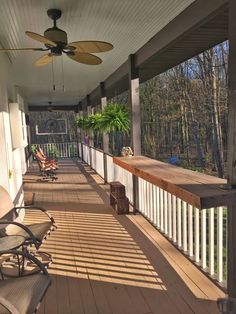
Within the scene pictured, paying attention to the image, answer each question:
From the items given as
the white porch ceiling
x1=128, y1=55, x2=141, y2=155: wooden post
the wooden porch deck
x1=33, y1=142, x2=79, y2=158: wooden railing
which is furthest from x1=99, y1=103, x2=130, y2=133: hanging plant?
x1=33, y1=142, x2=79, y2=158: wooden railing

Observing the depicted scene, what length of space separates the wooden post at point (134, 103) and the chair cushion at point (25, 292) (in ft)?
11.4

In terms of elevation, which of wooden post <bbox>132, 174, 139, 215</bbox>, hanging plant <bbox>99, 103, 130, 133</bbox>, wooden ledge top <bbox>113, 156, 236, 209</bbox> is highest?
hanging plant <bbox>99, 103, 130, 133</bbox>

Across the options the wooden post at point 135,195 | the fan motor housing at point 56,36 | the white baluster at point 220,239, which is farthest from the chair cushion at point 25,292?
the wooden post at point 135,195

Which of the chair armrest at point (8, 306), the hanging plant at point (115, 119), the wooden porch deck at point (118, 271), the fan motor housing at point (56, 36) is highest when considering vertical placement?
the fan motor housing at point (56, 36)

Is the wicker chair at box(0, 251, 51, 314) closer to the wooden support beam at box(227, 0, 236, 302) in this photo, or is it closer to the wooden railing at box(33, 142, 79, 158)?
the wooden support beam at box(227, 0, 236, 302)

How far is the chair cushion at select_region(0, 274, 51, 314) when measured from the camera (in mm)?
1767

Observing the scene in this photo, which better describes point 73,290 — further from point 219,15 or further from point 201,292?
point 219,15

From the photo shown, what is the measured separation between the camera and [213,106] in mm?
10008

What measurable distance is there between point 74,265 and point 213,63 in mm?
9049

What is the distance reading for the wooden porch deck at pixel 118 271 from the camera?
2508 millimetres

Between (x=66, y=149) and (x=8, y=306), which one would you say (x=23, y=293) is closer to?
(x=8, y=306)

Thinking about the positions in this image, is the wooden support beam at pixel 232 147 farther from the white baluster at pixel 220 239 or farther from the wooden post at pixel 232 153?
the white baluster at pixel 220 239

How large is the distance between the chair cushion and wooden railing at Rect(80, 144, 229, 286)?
1.17 meters

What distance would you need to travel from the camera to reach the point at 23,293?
187 centimetres
